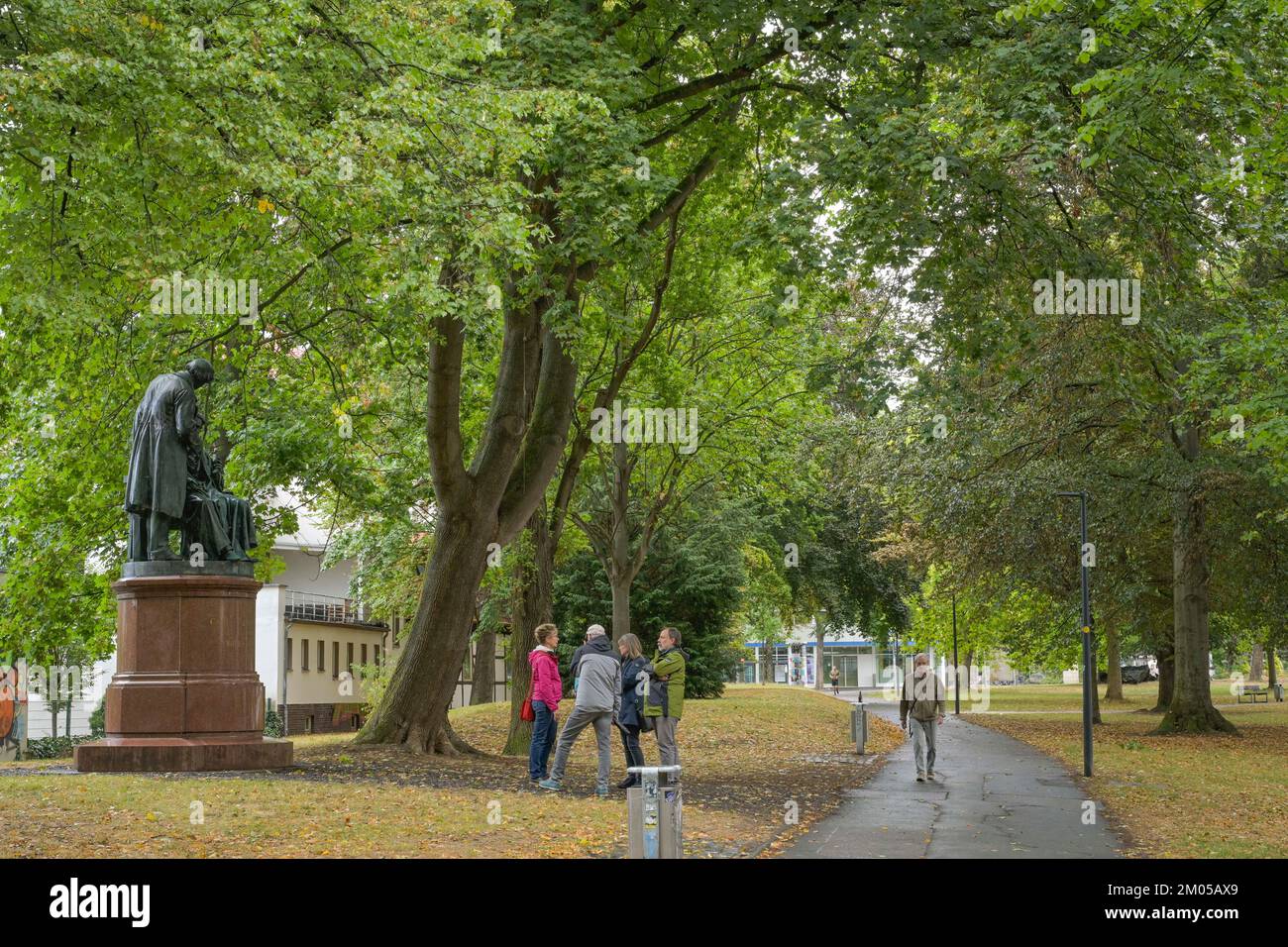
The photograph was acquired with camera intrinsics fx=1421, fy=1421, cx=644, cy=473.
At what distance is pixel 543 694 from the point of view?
1602 centimetres

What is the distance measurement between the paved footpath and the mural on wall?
19828 mm

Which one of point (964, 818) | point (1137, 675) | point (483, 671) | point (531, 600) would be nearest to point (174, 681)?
point (964, 818)

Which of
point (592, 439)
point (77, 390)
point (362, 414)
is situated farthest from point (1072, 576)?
point (77, 390)

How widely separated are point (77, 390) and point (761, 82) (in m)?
10.4

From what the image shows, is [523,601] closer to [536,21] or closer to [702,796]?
[702,796]

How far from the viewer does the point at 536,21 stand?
16.8 meters

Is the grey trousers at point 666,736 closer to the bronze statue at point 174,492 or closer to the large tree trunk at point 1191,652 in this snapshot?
the bronze statue at point 174,492

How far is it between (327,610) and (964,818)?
135 ft

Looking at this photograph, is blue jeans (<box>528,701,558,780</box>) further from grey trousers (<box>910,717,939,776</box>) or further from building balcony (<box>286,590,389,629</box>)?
building balcony (<box>286,590,389,629</box>)

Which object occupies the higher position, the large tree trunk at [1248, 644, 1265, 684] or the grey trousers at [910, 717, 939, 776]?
the grey trousers at [910, 717, 939, 776]

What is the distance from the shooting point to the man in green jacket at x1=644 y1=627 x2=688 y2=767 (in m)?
16.5

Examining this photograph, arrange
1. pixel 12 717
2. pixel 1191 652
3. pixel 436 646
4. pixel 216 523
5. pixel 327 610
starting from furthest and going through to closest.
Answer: pixel 327 610
pixel 12 717
pixel 1191 652
pixel 436 646
pixel 216 523

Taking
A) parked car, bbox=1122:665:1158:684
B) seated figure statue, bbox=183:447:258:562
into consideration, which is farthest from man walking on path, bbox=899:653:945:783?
parked car, bbox=1122:665:1158:684

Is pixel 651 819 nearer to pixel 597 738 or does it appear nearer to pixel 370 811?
pixel 370 811
